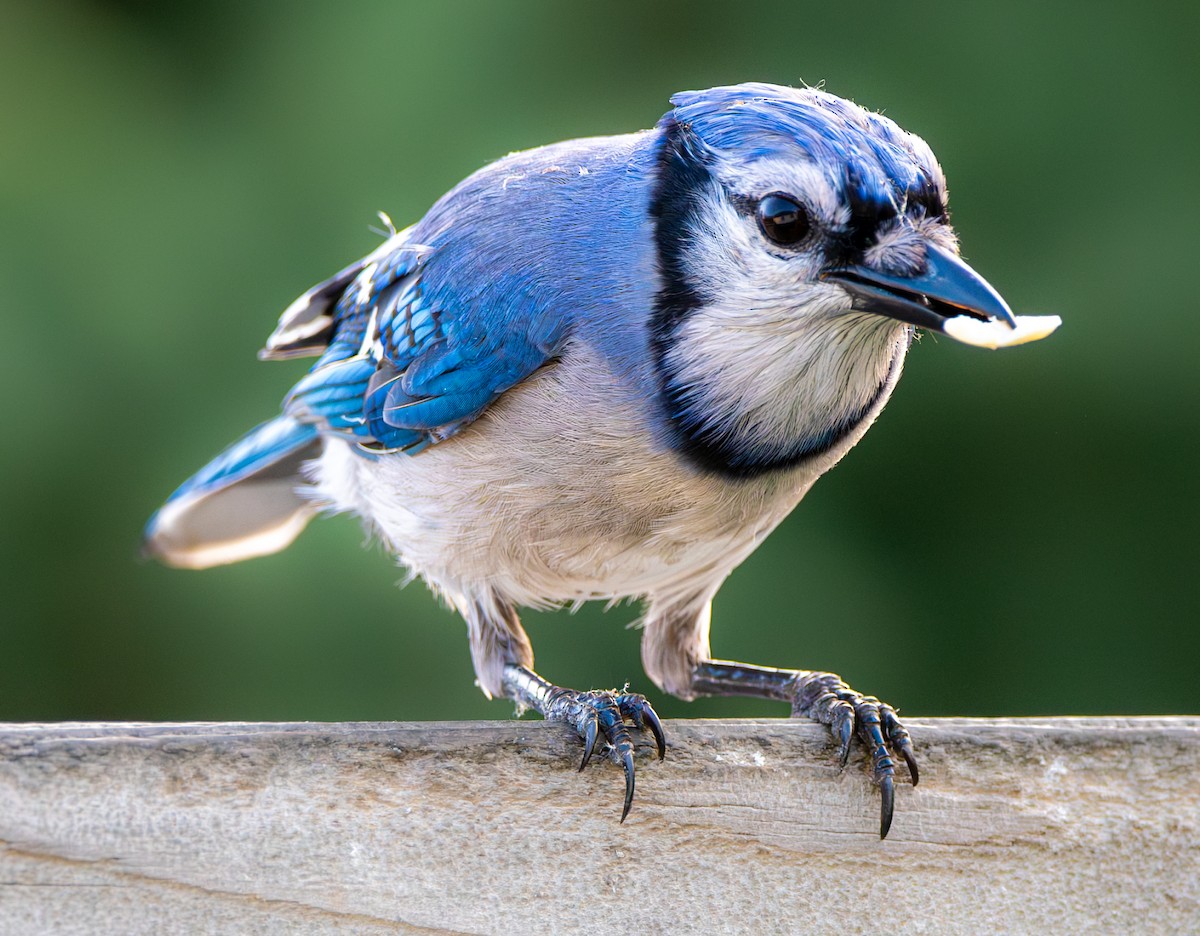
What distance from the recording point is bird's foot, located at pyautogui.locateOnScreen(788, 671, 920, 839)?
1.45m

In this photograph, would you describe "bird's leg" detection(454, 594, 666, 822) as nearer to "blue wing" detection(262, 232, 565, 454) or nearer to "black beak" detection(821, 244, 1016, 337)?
"blue wing" detection(262, 232, 565, 454)

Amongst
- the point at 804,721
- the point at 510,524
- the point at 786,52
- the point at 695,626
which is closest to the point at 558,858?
the point at 804,721

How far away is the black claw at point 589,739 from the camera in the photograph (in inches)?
57.1

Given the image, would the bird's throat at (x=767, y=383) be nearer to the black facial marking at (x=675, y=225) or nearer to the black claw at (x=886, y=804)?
the black facial marking at (x=675, y=225)

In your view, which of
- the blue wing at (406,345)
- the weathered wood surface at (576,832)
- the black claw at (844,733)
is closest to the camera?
the weathered wood surface at (576,832)

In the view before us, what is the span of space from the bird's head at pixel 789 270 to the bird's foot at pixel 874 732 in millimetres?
297

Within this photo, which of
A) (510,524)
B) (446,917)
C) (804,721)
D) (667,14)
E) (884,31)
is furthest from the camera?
(667,14)

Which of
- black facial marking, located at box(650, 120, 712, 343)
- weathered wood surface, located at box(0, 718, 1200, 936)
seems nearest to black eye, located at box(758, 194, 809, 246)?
black facial marking, located at box(650, 120, 712, 343)

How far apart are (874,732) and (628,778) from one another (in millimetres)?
281

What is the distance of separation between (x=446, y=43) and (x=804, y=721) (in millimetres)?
1589

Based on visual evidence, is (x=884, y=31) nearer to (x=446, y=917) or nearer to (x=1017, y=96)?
(x=1017, y=96)

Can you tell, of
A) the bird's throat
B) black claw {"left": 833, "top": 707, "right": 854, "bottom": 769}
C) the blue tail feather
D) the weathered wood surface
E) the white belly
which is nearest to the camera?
the weathered wood surface

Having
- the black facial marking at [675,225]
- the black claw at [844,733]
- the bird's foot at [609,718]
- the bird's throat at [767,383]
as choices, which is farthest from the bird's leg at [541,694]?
the black facial marking at [675,225]

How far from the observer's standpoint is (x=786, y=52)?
8.82 ft
